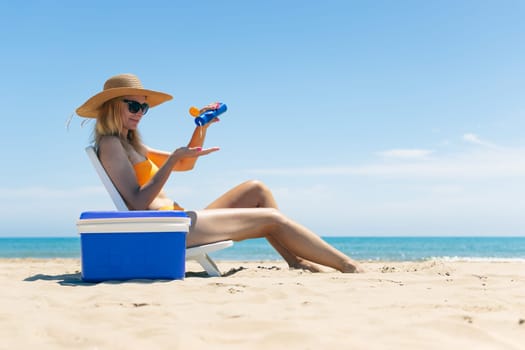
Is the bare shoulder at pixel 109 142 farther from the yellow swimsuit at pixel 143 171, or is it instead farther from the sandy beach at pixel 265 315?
the sandy beach at pixel 265 315

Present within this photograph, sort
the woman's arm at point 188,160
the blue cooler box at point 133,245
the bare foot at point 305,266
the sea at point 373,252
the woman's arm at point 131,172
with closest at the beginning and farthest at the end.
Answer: the blue cooler box at point 133,245 < the woman's arm at point 131,172 < the bare foot at point 305,266 < the woman's arm at point 188,160 < the sea at point 373,252

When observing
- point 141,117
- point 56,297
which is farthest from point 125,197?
point 56,297

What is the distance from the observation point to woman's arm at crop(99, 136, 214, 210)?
4.07 metres

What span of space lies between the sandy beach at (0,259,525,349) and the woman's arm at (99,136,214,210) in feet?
2.10

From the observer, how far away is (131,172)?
4.18 m

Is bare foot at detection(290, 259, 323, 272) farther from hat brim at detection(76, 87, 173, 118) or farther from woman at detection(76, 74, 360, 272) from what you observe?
hat brim at detection(76, 87, 173, 118)

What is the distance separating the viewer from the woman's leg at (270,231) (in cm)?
441

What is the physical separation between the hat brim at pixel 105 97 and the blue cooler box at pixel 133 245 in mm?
1055

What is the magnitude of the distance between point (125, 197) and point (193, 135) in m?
1.03

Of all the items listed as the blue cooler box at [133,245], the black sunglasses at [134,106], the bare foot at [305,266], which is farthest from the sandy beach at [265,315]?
the black sunglasses at [134,106]

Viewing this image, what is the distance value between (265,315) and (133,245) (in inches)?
64.1

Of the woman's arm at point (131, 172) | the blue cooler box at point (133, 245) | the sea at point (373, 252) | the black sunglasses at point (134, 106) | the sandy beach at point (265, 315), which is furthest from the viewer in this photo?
the sea at point (373, 252)

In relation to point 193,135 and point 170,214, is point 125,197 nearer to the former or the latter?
point 170,214

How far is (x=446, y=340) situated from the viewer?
2250 mm
